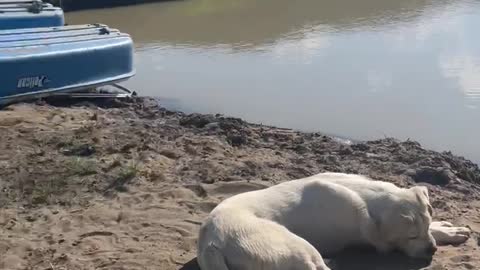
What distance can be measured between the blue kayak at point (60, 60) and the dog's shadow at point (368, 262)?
5.08 metres

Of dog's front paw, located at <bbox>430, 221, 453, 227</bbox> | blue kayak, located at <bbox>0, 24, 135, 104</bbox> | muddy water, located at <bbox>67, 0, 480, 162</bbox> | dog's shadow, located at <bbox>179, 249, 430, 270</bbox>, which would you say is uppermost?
dog's front paw, located at <bbox>430, 221, 453, 227</bbox>

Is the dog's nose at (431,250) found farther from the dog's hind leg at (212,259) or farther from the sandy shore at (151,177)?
the dog's hind leg at (212,259)

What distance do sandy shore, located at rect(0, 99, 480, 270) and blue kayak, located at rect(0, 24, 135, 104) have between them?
319 millimetres

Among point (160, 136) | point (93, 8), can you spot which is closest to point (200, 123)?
point (160, 136)

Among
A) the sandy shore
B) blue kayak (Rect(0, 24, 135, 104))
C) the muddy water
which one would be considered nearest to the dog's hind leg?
the sandy shore

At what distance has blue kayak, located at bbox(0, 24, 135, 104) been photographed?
29.6 feet

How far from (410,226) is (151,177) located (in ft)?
7.98

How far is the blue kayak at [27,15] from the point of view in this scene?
1084 cm

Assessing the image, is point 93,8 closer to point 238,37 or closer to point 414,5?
point 238,37

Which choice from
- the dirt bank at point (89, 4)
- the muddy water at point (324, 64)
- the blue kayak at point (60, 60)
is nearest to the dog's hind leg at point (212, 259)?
the muddy water at point (324, 64)

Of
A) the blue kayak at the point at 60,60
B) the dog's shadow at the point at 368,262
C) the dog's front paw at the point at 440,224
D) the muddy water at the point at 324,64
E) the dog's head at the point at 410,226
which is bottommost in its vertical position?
the muddy water at the point at 324,64

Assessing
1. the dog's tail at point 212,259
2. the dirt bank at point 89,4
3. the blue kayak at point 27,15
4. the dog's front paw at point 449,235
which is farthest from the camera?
the dirt bank at point 89,4

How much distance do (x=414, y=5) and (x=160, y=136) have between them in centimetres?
1437

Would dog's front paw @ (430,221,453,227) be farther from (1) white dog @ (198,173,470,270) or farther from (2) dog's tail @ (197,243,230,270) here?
(2) dog's tail @ (197,243,230,270)
